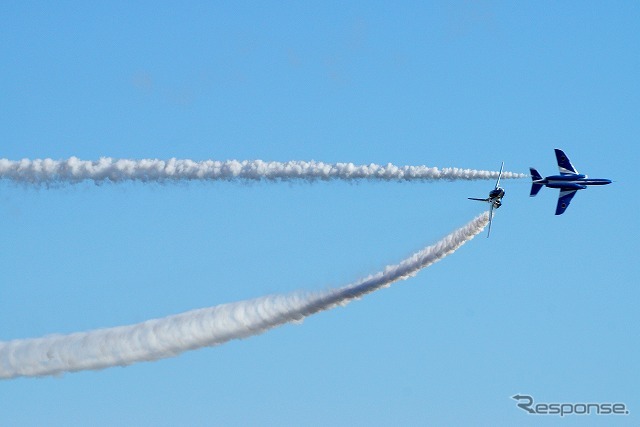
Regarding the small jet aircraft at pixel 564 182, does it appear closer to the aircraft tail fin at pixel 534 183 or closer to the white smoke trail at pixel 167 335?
the aircraft tail fin at pixel 534 183

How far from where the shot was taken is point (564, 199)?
267 ft

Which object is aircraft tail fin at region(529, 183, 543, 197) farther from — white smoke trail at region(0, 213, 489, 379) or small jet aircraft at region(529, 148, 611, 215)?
white smoke trail at region(0, 213, 489, 379)

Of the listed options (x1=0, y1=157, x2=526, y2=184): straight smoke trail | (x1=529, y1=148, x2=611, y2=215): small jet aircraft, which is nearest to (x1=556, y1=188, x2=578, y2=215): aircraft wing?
(x1=529, y1=148, x2=611, y2=215): small jet aircraft

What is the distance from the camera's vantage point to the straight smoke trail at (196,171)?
53.8 meters

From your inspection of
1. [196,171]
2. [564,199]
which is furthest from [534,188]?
[196,171]

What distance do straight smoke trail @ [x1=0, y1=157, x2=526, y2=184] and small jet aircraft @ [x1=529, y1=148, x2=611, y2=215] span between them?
11.3 m

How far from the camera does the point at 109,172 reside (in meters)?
55.6

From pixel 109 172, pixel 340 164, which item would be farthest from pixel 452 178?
pixel 109 172

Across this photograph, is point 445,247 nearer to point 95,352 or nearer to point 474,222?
point 474,222

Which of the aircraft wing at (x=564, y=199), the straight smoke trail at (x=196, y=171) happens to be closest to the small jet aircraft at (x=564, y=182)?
the aircraft wing at (x=564, y=199)

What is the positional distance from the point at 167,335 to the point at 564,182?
3005 centimetres

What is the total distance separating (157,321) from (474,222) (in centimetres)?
1851

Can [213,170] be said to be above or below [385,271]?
above

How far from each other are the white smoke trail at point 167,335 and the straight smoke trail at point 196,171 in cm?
502
